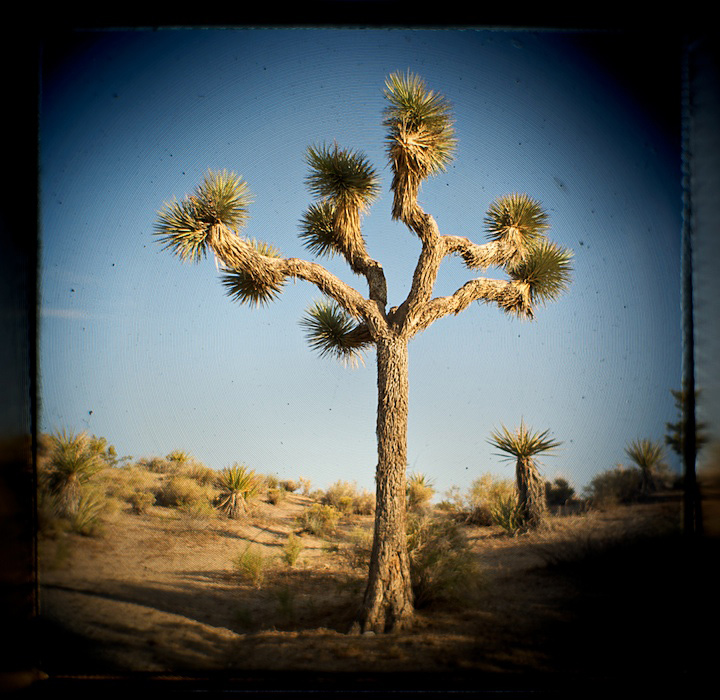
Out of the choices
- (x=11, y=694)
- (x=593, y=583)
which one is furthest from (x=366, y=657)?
(x=593, y=583)

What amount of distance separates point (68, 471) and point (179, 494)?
3747 millimetres

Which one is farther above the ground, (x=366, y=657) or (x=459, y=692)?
(x=459, y=692)

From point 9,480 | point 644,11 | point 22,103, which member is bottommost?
point 9,480

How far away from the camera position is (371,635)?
4.07m

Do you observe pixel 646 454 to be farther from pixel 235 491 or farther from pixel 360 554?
pixel 235 491

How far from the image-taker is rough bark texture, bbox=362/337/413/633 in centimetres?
427

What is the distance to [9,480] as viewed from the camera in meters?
2.77

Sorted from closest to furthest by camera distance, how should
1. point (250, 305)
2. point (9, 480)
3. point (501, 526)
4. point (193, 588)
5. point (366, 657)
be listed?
point (9, 480) < point (366, 657) < point (250, 305) < point (193, 588) < point (501, 526)

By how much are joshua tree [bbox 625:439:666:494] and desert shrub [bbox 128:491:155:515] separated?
7.55m

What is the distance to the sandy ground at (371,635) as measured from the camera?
3.05 m

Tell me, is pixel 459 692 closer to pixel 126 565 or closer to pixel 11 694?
pixel 11 694

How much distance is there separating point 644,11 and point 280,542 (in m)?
7.75

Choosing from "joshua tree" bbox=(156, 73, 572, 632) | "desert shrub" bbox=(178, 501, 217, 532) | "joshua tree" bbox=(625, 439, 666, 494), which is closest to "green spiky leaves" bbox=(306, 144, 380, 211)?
"joshua tree" bbox=(156, 73, 572, 632)

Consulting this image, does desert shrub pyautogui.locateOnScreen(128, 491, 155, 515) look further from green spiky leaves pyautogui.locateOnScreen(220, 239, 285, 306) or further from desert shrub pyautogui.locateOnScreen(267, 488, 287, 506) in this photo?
green spiky leaves pyautogui.locateOnScreen(220, 239, 285, 306)
